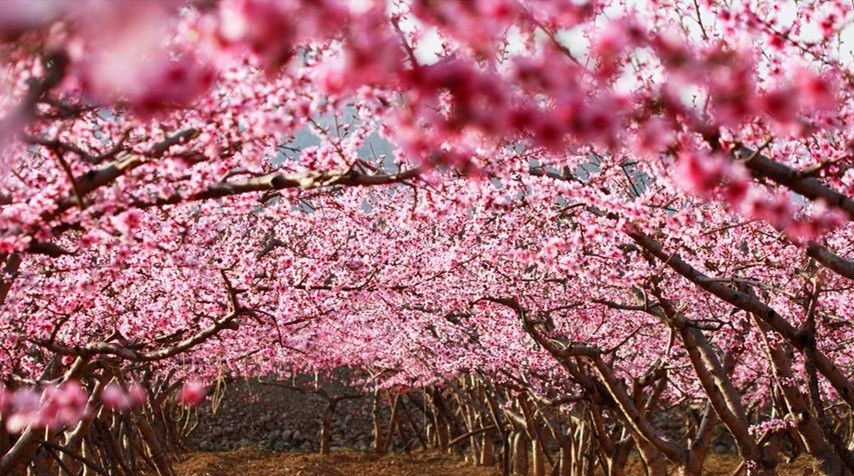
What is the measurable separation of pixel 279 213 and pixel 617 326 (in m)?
10.5

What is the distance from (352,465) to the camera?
2522cm

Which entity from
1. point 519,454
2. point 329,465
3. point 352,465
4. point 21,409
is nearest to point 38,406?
point 21,409

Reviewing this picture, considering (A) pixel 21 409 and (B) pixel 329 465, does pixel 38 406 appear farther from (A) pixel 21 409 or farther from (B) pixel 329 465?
(B) pixel 329 465

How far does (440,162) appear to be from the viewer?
4.75 m

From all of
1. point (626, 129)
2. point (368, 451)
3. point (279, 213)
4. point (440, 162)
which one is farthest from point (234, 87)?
point (368, 451)

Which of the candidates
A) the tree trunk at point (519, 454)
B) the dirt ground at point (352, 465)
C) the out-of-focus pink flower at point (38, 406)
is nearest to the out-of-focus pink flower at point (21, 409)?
the out-of-focus pink flower at point (38, 406)

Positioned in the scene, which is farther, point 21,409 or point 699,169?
point 21,409

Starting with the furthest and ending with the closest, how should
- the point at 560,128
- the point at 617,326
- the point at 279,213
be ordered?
1. the point at 617,326
2. the point at 279,213
3. the point at 560,128

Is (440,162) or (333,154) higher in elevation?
(333,154)

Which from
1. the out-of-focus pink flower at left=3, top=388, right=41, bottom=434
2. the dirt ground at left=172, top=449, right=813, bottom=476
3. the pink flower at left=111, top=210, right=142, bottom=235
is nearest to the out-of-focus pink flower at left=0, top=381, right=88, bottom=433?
the out-of-focus pink flower at left=3, top=388, right=41, bottom=434

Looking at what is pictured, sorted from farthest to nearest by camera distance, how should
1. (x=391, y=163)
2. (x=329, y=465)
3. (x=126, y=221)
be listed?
(x=329, y=465)
(x=391, y=163)
(x=126, y=221)

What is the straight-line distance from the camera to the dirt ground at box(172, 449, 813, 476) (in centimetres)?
2208

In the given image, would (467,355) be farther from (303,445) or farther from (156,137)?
(303,445)

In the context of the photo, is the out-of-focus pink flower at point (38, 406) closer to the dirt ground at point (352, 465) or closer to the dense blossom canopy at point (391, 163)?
the dense blossom canopy at point (391, 163)
